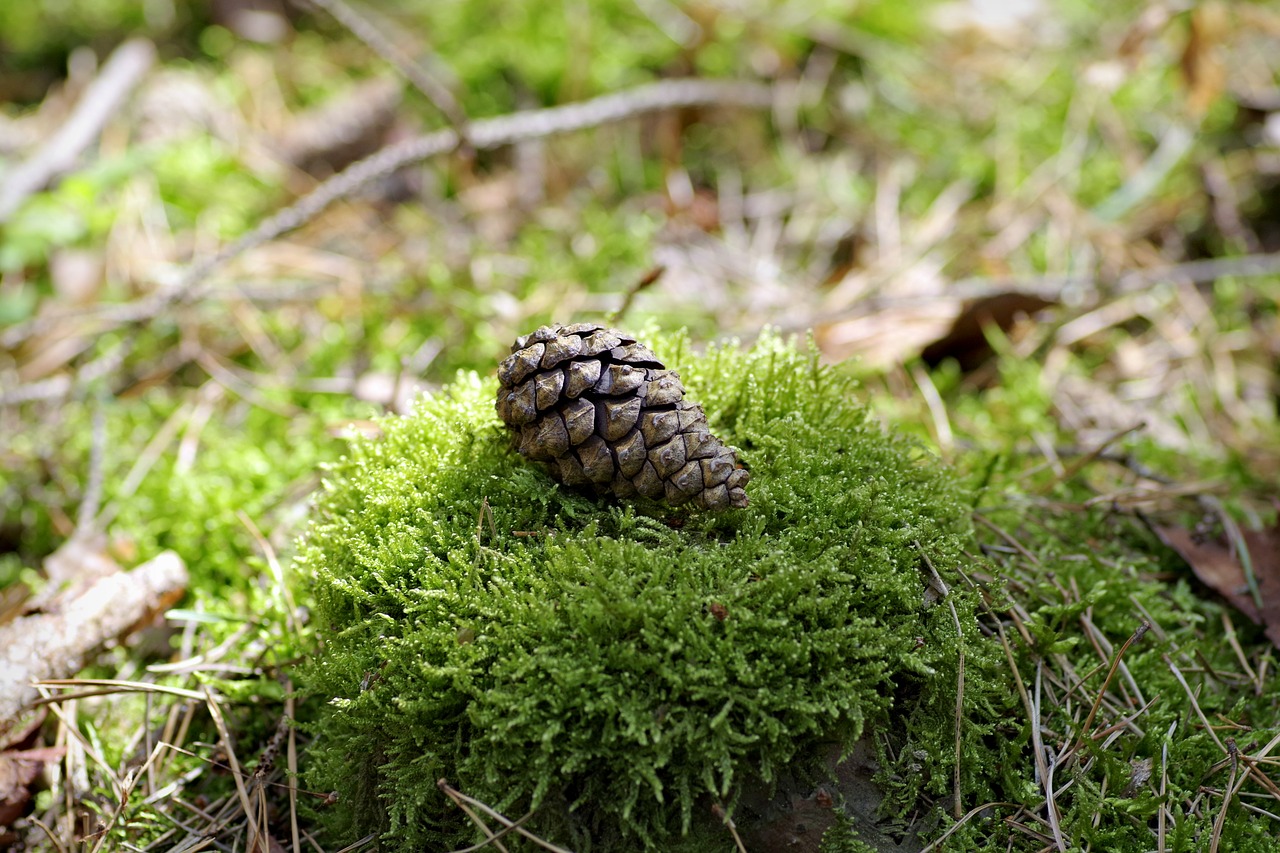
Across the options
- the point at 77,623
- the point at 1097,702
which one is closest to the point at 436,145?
the point at 77,623

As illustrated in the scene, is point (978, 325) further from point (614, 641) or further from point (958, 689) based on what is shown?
point (614, 641)

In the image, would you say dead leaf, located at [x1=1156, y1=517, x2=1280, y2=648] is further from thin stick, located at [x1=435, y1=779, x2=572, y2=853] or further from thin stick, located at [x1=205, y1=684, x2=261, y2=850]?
thin stick, located at [x1=205, y1=684, x2=261, y2=850]

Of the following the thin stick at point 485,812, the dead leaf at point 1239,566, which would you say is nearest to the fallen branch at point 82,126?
the thin stick at point 485,812

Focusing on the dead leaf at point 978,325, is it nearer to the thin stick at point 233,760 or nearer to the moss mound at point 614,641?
the moss mound at point 614,641

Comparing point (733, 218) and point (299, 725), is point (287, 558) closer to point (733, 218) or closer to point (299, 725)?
point (299, 725)

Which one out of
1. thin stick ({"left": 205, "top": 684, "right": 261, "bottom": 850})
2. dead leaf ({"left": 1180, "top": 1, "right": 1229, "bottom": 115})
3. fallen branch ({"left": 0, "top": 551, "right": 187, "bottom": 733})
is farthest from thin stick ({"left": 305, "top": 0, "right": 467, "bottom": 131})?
dead leaf ({"left": 1180, "top": 1, "right": 1229, "bottom": 115})
